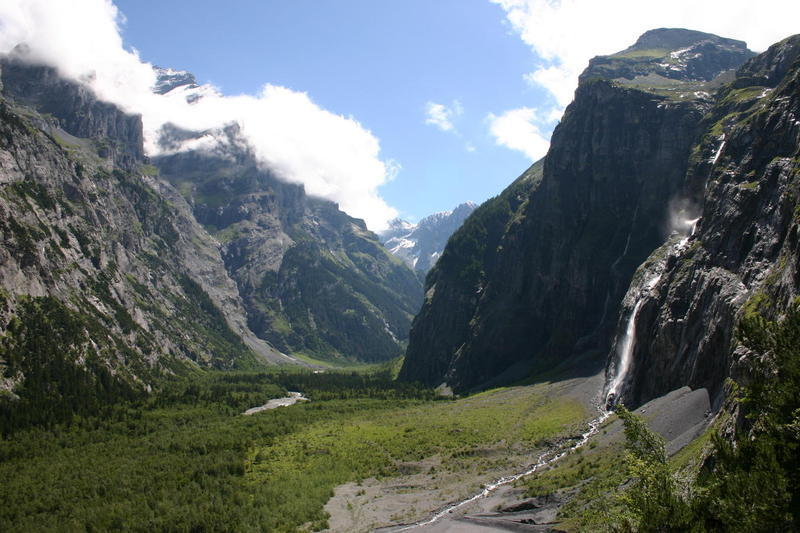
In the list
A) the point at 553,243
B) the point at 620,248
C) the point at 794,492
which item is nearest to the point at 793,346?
the point at 794,492

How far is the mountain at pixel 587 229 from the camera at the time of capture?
141 m

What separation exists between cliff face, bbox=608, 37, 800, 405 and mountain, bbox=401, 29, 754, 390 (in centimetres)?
2484

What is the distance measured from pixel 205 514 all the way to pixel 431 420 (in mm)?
57627

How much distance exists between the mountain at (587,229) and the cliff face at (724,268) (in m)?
24.8

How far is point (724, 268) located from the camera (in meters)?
81.4

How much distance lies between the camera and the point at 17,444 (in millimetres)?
97062

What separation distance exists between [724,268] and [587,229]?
82033mm

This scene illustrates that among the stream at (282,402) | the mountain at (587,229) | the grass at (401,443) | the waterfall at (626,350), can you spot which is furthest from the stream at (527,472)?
the stream at (282,402)

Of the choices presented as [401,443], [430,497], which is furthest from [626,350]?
[430,497]

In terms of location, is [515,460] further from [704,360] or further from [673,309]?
[673,309]

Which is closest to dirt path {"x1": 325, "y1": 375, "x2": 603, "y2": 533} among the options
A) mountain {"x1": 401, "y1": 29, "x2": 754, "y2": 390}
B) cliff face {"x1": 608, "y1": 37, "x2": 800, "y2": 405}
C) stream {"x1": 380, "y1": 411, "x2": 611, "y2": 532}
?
stream {"x1": 380, "y1": 411, "x2": 611, "y2": 532}

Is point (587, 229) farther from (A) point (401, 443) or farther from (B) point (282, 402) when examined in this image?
(B) point (282, 402)

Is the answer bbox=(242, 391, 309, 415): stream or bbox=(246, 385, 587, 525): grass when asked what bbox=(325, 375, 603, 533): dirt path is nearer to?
bbox=(246, 385, 587, 525): grass

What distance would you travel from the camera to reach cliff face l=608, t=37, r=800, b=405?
66250 mm
